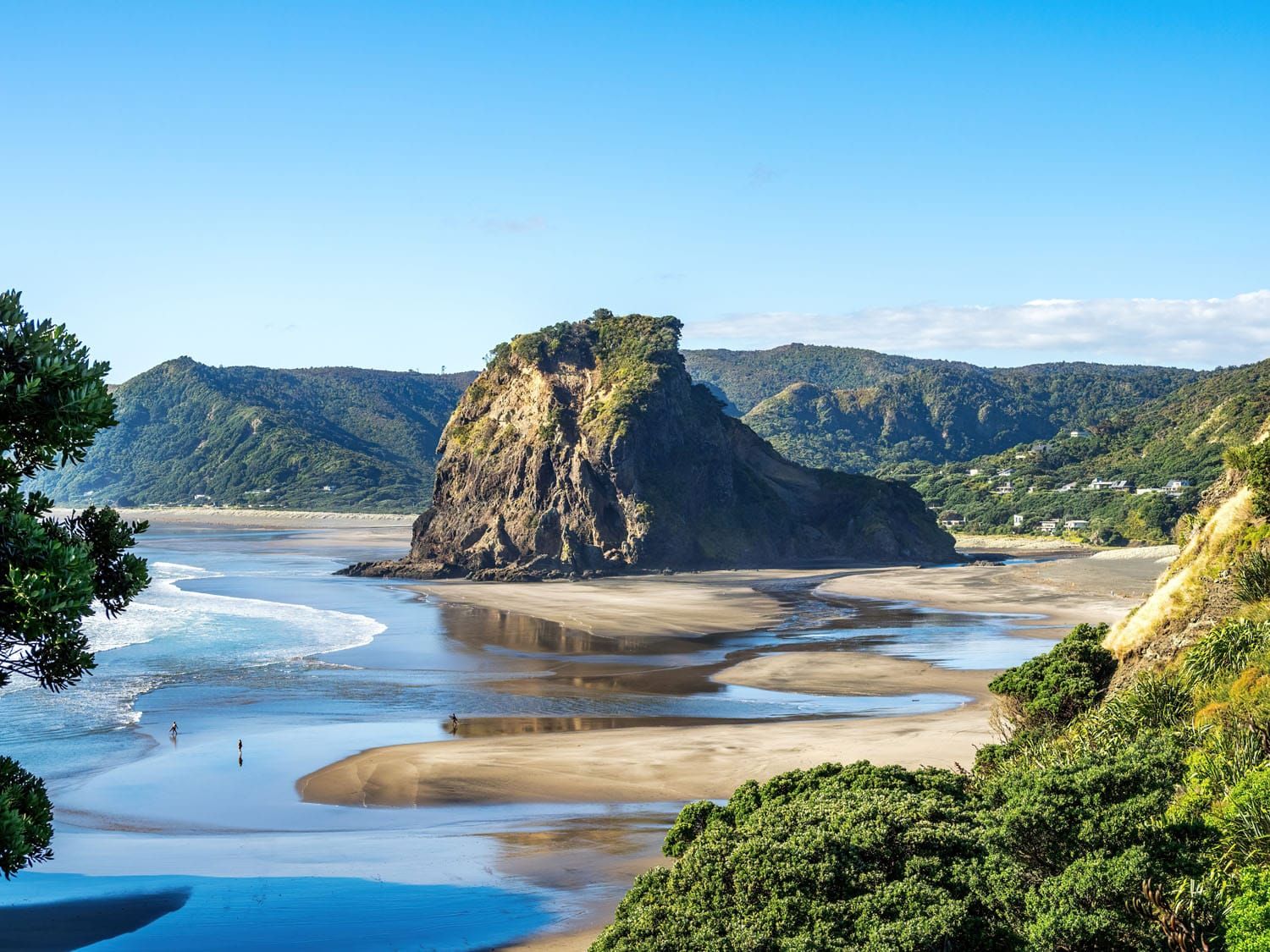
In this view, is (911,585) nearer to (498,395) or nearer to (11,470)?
(498,395)

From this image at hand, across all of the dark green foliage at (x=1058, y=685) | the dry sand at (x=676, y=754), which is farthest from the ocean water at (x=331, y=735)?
the dark green foliage at (x=1058, y=685)

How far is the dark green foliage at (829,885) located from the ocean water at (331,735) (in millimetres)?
6163

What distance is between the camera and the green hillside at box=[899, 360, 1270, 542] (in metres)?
113

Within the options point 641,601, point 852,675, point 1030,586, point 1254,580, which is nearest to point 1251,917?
point 1254,580

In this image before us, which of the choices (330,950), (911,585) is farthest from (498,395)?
(330,950)

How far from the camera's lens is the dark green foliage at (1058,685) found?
21297mm

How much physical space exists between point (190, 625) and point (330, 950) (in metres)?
40.4

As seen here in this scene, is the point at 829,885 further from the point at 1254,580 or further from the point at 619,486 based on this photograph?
the point at 619,486

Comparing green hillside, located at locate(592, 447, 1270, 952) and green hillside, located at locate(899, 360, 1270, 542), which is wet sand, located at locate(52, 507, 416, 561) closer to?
green hillside, located at locate(899, 360, 1270, 542)

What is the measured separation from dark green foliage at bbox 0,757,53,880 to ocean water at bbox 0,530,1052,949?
9.33 m

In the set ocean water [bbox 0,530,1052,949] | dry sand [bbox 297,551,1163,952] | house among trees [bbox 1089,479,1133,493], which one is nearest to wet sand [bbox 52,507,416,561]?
ocean water [bbox 0,530,1052,949]

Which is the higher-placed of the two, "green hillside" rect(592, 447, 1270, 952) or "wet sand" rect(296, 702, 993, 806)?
"green hillside" rect(592, 447, 1270, 952)

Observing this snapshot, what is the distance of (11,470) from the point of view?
9.38 meters

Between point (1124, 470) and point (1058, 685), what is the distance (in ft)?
407
